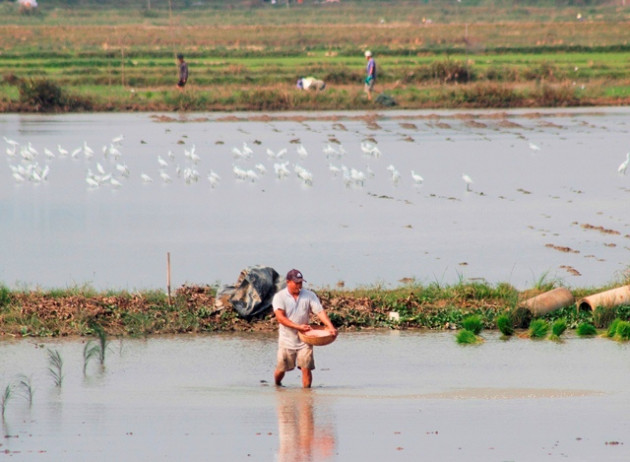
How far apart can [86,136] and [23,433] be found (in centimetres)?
2517

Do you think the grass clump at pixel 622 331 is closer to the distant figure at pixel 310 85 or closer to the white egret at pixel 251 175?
the white egret at pixel 251 175

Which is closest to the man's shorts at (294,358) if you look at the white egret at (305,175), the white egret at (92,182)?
the white egret at (305,175)

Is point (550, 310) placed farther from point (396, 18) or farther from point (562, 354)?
point (396, 18)

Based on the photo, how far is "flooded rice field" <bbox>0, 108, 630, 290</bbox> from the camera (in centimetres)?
1485

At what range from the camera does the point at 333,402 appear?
359 inches

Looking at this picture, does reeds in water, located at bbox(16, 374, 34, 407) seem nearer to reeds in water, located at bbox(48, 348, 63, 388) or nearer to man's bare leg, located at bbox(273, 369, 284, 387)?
reeds in water, located at bbox(48, 348, 63, 388)

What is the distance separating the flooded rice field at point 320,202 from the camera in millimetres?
14852

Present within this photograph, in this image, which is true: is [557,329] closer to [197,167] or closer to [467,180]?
[467,180]

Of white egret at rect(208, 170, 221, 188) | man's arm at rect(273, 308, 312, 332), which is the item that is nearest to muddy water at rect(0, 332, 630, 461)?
man's arm at rect(273, 308, 312, 332)

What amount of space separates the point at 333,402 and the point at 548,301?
366 centimetres

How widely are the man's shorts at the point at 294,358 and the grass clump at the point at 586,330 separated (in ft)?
10.7

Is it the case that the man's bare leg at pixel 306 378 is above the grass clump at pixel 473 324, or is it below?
above

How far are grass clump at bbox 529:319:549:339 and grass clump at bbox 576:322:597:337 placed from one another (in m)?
0.35

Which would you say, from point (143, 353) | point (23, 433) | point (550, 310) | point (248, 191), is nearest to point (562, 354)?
point (550, 310)
